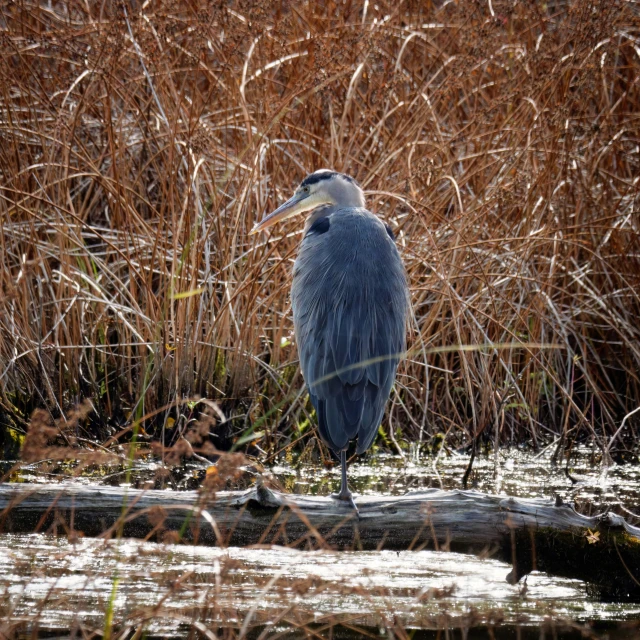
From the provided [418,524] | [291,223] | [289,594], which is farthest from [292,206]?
[289,594]

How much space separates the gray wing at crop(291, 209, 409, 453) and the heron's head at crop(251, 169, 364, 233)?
264 millimetres

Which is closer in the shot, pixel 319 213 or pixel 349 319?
pixel 349 319

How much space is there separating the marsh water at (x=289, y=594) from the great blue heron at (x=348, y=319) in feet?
1.37

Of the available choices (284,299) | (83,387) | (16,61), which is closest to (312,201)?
(284,299)

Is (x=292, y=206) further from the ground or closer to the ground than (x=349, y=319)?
further from the ground

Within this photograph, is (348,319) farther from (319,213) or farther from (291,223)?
(291,223)

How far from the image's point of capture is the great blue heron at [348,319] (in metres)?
3.72

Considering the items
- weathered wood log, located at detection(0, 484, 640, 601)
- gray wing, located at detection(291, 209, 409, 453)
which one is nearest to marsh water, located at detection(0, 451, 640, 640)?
weathered wood log, located at detection(0, 484, 640, 601)

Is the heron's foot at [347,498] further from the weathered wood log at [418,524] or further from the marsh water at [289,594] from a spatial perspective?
the marsh water at [289,594]

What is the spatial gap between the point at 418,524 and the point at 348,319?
1.07 metres

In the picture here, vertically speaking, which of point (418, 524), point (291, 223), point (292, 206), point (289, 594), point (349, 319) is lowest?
point (289, 594)

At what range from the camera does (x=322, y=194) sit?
4762 millimetres

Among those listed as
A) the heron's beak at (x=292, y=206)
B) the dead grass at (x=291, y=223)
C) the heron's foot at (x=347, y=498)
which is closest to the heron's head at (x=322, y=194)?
the heron's beak at (x=292, y=206)

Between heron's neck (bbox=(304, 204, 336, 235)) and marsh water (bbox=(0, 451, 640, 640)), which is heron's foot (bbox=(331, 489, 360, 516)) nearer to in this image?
marsh water (bbox=(0, 451, 640, 640))
